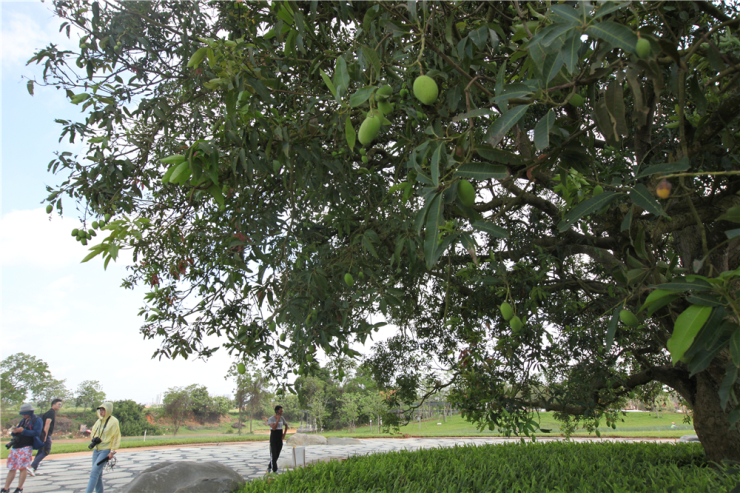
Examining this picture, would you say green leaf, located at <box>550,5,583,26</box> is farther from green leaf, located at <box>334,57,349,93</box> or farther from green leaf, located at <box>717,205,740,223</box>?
green leaf, located at <box>717,205,740,223</box>

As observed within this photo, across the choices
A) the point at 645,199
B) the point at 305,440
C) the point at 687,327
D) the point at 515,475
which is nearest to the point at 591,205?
the point at 645,199

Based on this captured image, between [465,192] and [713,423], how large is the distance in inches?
163

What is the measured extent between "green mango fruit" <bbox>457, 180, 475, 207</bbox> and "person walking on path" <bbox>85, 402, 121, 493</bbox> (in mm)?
4697

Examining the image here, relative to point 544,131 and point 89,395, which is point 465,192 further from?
point 89,395

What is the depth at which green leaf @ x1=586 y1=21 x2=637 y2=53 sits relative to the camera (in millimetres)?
777

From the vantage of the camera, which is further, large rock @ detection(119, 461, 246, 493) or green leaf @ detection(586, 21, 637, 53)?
large rock @ detection(119, 461, 246, 493)

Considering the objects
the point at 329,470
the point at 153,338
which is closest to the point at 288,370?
the point at 329,470

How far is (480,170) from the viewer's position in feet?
3.09

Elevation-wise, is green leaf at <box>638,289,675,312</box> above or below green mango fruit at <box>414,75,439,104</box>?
below

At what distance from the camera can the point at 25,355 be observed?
23.8 m

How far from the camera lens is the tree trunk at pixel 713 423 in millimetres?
3574

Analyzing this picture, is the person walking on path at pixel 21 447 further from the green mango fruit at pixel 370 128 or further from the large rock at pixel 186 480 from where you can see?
the green mango fruit at pixel 370 128

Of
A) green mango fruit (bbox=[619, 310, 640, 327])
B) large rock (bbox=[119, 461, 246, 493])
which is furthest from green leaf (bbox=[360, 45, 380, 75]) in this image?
large rock (bbox=[119, 461, 246, 493])

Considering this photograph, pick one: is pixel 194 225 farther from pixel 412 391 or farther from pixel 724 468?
pixel 724 468
